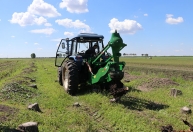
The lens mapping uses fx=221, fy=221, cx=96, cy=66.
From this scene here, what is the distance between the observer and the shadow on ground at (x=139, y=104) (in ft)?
24.3

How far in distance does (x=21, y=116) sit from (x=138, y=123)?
10.1 ft

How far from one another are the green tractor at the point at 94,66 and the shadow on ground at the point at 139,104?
1.49ft

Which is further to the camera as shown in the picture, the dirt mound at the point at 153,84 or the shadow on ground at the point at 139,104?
the dirt mound at the point at 153,84

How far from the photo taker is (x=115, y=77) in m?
8.04

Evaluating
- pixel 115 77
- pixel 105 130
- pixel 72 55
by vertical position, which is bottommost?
pixel 105 130

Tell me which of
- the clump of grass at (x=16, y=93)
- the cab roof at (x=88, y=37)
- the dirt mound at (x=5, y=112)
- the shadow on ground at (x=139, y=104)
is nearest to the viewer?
the dirt mound at (x=5, y=112)

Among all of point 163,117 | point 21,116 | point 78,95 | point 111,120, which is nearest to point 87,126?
point 111,120

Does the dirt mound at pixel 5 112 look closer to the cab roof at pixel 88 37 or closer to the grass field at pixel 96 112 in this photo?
the grass field at pixel 96 112

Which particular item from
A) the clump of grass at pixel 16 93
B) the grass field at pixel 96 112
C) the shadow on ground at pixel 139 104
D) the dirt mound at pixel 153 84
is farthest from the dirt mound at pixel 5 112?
the dirt mound at pixel 153 84

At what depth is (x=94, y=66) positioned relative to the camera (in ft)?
32.5

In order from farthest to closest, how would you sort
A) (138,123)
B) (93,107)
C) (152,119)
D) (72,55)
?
(72,55)
(93,107)
(152,119)
(138,123)

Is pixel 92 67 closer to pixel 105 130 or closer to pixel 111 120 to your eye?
pixel 111 120

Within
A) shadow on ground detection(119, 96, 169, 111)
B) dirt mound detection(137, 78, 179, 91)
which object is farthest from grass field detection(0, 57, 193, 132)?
dirt mound detection(137, 78, 179, 91)

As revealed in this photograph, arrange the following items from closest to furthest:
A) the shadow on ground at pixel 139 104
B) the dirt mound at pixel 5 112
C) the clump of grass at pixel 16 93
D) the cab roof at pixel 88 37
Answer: the dirt mound at pixel 5 112 < the shadow on ground at pixel 139 104 < the clump of grass at pixel 16 93 < the cab roof at pixel 88 37
